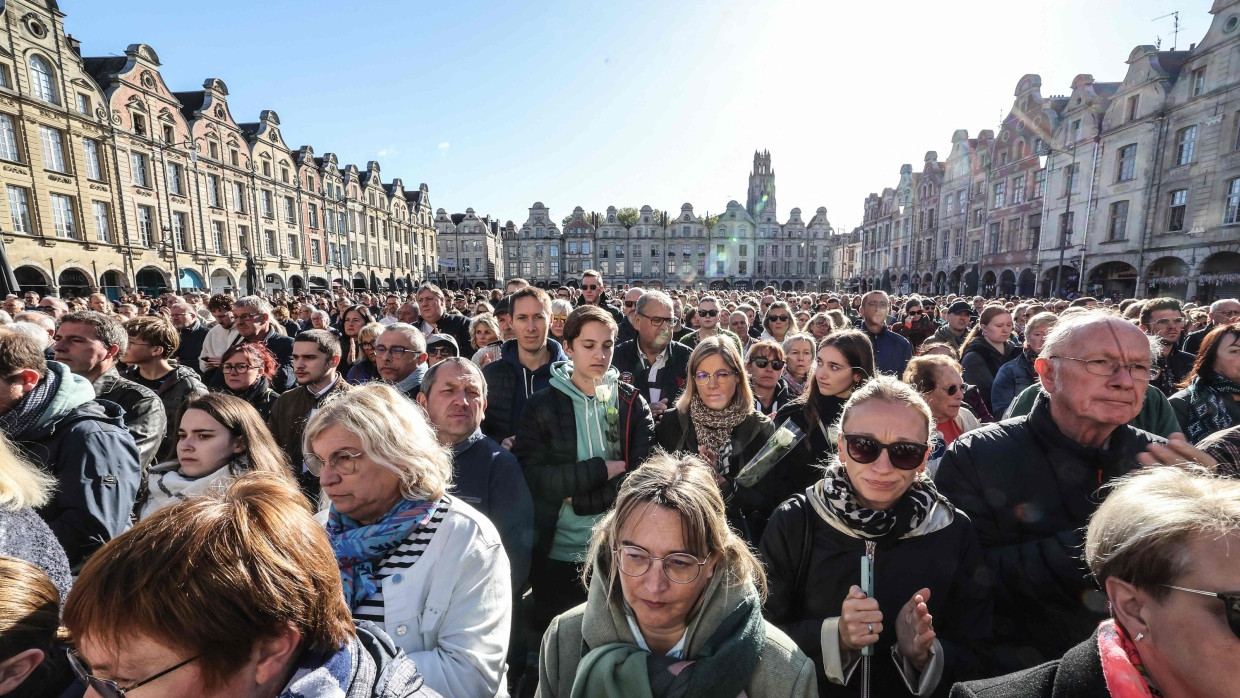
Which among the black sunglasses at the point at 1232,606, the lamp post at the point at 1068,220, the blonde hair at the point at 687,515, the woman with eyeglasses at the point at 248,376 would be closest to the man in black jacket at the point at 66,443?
the woman with eyeglasses at the point at 248,376

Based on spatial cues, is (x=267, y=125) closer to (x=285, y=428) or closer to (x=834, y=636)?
(x=285, y=428)

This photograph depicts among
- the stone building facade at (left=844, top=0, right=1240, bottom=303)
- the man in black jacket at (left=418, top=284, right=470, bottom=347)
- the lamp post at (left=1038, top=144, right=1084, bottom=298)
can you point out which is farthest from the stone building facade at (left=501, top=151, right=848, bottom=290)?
the man in black jacket at (left=418, top=284, right=470, bottom=347)

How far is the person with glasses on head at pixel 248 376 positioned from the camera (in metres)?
4.20

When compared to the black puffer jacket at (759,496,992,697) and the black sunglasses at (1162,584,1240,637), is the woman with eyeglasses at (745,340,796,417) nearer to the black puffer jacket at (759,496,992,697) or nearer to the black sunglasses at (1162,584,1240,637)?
the black puffer jacket at (759,496,992,697)

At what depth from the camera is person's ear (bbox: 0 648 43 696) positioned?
133cm

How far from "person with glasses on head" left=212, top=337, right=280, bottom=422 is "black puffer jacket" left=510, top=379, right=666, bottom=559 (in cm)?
242

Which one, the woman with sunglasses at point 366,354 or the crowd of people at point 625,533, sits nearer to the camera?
the crowd of people at point 625,533

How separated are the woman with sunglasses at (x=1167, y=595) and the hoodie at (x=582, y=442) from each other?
2.43 metres

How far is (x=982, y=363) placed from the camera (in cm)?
536

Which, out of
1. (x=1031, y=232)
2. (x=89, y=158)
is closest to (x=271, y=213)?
(x=89, y=158)

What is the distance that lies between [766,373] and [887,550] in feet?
7.57

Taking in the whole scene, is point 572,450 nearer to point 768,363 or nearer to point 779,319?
point 768,363

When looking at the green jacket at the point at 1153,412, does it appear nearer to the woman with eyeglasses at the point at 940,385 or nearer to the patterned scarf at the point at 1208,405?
the woman with eyeglasses at the point at 940,385

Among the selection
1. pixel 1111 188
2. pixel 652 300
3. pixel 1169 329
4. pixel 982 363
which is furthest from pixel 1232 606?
pixel 1111 188
